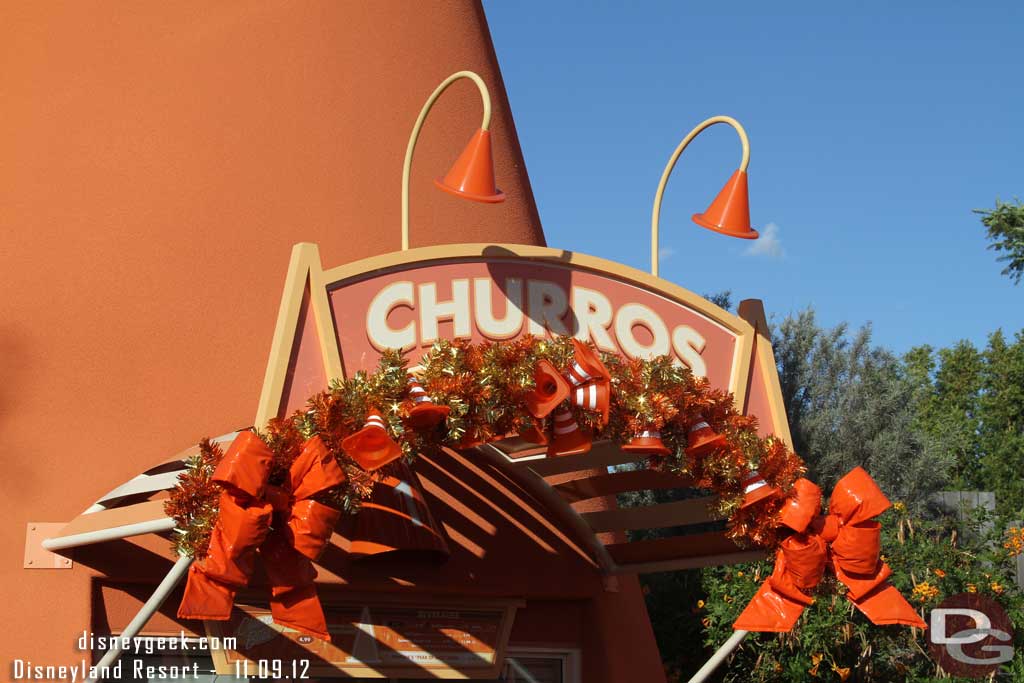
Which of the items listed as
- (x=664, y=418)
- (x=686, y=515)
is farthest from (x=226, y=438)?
(x=686, y=515)

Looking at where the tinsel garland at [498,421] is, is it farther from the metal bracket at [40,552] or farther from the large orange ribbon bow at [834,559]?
the metal bracket at [40,552]

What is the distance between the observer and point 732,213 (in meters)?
5.78

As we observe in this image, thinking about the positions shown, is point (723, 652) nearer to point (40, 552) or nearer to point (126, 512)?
point (126, 512)

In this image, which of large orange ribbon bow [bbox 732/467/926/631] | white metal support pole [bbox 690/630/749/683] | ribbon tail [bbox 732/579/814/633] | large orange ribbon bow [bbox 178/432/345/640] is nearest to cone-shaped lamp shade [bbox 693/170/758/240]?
large orange ribbon bow [bbox 732/467/926/631]

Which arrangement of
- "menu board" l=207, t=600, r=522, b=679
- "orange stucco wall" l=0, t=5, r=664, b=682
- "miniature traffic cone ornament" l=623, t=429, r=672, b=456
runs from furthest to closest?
"menu board" l=207, t=600, r=522, b=679, "orange stucco wall" l=0, t=5, r=664, b=682, "miniature traffic cone ornament" l=623, t=429, r=672, b=456

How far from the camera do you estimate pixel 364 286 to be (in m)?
5.14

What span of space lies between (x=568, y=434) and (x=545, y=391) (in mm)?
237

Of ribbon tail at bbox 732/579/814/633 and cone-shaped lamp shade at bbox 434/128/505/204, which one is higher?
cone-shaped lamp shade at bbox 434/128/505/204

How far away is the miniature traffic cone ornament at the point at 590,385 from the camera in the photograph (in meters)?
4.93

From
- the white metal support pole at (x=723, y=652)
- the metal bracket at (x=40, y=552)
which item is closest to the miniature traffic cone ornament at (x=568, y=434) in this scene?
the white metal support pole at (x=723, y=652)

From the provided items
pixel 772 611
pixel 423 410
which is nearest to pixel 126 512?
pixel 423 410

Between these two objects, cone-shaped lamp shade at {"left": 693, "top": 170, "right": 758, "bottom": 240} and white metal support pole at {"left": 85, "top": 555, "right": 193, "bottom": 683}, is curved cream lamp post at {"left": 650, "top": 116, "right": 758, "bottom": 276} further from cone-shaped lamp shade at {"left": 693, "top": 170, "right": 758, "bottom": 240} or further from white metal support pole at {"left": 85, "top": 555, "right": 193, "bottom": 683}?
white metal support pole at {"left": 85, "top": 555, "right": 193, "bottom": 683}

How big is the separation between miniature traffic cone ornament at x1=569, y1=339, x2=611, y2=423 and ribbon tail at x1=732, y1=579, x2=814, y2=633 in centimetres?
121

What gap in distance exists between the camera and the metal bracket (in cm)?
579
